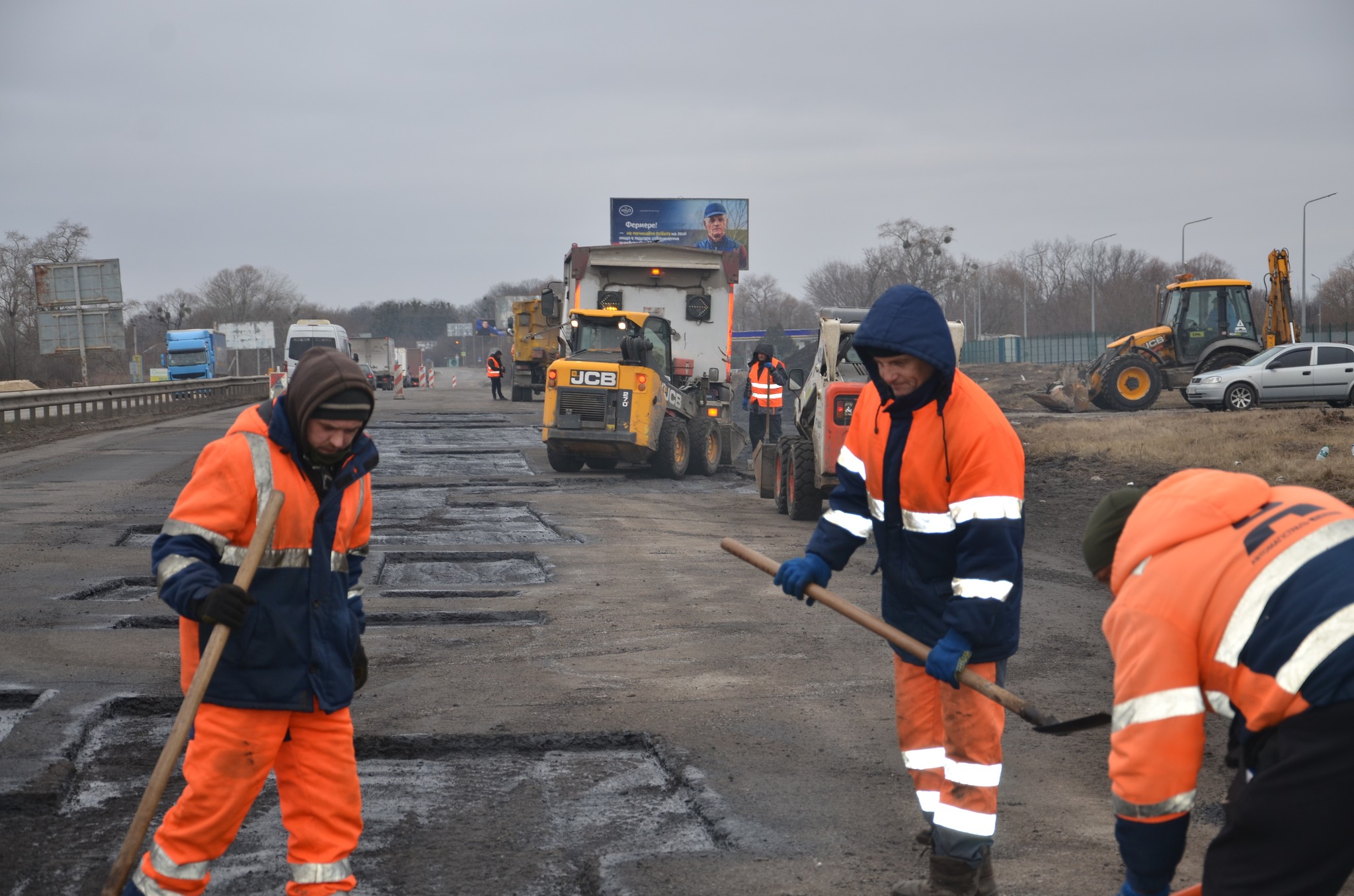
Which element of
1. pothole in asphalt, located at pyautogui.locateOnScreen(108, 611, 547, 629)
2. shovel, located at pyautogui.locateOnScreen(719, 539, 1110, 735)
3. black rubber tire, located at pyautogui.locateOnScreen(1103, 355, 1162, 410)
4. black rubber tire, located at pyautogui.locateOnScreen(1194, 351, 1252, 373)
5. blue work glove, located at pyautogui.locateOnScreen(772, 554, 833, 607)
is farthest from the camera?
black rubber tire, located at pyautogui.locateOnScreen(1103, 355, 1162, 410)

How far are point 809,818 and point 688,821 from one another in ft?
1.46

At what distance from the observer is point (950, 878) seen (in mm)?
3824

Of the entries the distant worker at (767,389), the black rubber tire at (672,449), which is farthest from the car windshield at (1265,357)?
the black rubber tire at (672,449)

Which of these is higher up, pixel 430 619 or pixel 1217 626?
pixel 1217 626

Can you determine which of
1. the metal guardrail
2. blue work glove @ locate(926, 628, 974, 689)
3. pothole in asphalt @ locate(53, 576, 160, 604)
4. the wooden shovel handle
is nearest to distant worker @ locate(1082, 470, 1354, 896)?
the wooden shovel handle

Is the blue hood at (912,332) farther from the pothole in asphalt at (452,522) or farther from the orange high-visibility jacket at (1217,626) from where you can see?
the pothole in asphalt at (452,522)

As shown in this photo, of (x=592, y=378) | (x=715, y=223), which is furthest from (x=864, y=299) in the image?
(x=592, y=378)

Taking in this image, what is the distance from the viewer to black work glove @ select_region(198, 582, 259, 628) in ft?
10.3

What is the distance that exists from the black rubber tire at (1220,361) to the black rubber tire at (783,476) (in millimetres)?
16641

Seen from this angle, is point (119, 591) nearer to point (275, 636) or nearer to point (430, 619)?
point (430, 619)

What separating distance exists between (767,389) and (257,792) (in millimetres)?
17613

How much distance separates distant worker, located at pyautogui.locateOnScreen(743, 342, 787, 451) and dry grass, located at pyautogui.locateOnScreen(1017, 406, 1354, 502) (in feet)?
13.4

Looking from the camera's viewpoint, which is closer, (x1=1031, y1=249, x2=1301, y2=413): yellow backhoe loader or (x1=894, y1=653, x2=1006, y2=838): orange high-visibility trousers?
(x1=894, y1=653, x2=1006, y2=838): orange high-visibility trousers

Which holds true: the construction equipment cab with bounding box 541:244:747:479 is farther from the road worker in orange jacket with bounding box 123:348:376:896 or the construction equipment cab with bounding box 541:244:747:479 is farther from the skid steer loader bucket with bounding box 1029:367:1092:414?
the road worker in orange jacket with bounding box 123:348:376:896
